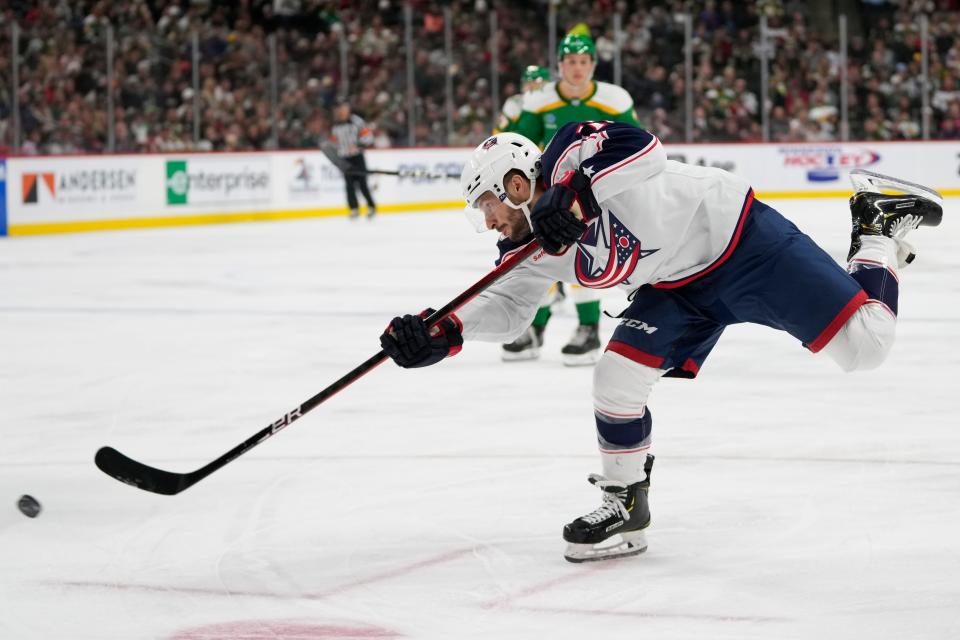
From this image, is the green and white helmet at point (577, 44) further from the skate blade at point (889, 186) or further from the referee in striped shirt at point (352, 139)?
the referee in striped shirt at point (352, 139)

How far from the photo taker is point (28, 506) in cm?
323

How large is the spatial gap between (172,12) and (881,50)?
8.27m

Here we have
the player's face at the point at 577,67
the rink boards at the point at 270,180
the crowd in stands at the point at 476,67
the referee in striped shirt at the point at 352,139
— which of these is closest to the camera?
the player's face at the point at 577,67

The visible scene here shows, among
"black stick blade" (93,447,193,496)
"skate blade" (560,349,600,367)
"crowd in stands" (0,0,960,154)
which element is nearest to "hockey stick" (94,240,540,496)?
"black stick blade" (93,447,193,496)

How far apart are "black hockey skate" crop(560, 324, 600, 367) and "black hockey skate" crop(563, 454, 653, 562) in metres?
2.59

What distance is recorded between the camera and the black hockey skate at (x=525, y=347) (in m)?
5.62

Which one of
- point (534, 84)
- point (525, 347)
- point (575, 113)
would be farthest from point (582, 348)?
point (534, 84)

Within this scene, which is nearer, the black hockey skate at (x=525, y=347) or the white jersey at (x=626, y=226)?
the white jersey at (x=626, y=226)

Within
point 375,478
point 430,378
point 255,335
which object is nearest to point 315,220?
point 255,335

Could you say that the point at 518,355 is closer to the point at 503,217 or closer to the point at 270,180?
the point at 503,217

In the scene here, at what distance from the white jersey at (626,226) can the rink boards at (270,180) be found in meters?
7.98

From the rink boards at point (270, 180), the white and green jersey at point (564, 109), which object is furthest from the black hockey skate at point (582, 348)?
the rink boards at point (270, 180)

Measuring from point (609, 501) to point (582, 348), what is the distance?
2.67m

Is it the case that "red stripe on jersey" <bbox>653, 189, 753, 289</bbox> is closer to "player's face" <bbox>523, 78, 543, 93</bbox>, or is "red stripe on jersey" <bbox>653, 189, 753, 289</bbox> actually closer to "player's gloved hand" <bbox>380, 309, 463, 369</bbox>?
"player's gloved hand" <bbox>380, 309, 463, 369</bbox>
